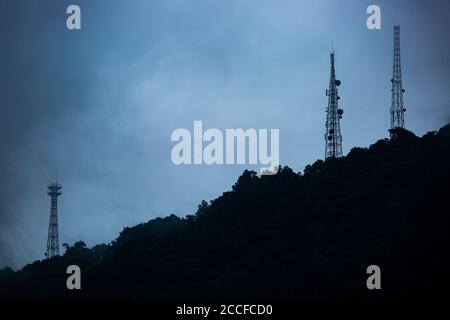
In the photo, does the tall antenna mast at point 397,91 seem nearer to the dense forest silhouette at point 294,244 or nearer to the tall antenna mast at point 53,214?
the dense forest silhouette at point 294,244

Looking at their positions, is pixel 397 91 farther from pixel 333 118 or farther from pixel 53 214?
pixel 53 214

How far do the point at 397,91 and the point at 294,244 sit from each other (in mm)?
5582

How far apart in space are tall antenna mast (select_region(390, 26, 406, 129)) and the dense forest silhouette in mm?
1941

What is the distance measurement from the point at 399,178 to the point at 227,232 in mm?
5966

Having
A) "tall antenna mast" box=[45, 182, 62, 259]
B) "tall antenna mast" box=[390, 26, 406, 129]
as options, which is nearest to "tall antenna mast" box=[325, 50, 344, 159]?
"tall antenna mast" box=[390, 26, 406, 129]

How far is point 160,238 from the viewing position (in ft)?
88.7

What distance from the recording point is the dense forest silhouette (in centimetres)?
2284

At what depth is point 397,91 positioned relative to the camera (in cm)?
2634

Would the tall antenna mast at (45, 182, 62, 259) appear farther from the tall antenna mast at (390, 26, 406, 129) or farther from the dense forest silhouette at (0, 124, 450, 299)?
the tall antenna mast at (390, 26, 406, 129)

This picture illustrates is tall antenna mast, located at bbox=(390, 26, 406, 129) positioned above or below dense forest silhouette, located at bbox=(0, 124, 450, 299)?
above

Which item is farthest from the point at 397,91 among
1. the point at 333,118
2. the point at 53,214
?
the point at 53,214

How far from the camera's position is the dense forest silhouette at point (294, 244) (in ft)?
74.9
